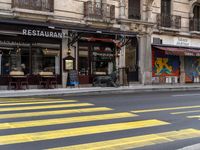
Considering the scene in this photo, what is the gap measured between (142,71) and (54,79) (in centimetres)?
729

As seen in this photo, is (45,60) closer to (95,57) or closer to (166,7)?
(95,57)

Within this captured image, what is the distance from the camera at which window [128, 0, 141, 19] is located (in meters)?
23.5

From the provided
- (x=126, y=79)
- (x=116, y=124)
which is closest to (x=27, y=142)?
(x=116, y=124)

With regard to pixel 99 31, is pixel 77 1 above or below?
above

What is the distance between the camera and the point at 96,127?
7.38 metres

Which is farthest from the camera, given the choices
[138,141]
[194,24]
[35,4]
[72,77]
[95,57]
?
[194,24]

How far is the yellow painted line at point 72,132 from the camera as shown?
20.1 ft

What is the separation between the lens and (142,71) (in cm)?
2370

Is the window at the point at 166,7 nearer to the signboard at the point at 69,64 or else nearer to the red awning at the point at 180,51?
the red awning at the point at 180,51

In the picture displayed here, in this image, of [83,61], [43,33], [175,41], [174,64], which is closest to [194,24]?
[175,41]

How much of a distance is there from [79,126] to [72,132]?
61cm

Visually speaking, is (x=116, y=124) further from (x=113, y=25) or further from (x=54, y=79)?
(x=113, y=25)

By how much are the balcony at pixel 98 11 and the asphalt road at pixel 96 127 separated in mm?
11338

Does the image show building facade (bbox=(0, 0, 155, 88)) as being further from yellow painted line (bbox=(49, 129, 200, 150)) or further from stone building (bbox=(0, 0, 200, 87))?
yellow painted line (bbox=(49, 129, 200, 150))
